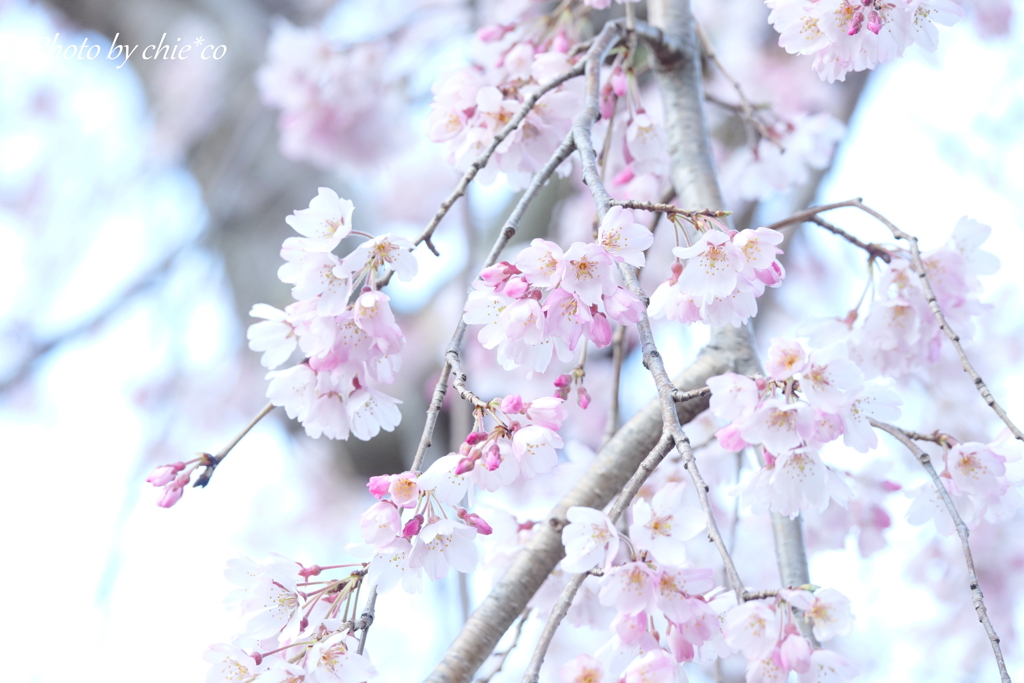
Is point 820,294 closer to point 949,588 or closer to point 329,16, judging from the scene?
point 949,588

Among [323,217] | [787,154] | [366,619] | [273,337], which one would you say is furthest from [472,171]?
[787,154]

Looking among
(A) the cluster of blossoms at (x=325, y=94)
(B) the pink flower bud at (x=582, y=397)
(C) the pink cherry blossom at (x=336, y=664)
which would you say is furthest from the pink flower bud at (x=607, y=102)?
(A) the cluster of blossoms at (x=325, y=94)

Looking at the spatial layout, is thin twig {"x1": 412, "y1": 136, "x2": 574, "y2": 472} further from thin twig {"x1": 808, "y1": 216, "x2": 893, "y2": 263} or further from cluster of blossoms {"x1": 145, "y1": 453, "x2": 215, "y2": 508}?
thin twig {"x1": 808, "y1": 216, "x2": 893, "y2": 263}

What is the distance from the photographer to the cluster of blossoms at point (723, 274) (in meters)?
0.50

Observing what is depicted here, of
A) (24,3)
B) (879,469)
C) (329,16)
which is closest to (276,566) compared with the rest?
(879,469)

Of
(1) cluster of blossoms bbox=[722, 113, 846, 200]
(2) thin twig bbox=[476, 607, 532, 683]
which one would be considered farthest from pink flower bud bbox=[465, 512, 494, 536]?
(1) cluster of blossoms bbox=[722, 113, 846, 200]

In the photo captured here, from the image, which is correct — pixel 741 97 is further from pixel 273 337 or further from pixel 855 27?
pixel 273 337

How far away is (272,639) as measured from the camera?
521 millimetres

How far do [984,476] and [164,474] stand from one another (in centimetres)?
65

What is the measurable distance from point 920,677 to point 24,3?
4.52m

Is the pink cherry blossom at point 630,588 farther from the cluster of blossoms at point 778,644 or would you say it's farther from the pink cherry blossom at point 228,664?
the pink cherry blossom at point 228,664

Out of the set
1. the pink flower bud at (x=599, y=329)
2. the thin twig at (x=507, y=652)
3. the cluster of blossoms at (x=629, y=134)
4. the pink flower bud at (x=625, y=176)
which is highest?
the cluster of blossoms at (x=629, y=134)

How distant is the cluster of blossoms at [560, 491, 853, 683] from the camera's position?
1.46ft

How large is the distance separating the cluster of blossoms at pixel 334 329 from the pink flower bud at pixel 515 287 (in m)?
0.11
